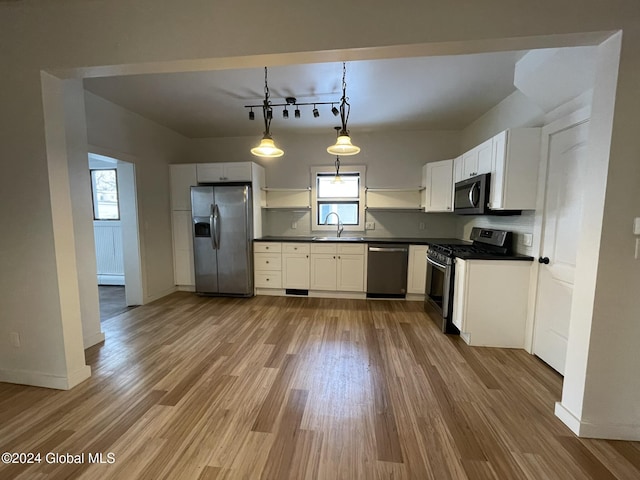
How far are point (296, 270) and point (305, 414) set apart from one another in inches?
104

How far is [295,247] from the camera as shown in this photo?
14.1ft

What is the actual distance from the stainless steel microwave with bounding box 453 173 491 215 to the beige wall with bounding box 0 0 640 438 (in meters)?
1.36

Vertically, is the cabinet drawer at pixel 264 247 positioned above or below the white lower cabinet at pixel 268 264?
above

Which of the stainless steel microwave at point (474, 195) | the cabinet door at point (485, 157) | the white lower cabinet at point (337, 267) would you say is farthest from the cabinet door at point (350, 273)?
the cabinet door at point (485, 157)

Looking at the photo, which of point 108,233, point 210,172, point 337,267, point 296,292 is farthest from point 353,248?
point 108,233

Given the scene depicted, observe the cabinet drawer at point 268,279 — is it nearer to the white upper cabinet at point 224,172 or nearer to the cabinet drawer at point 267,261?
the cabinet drawer at point 267,261

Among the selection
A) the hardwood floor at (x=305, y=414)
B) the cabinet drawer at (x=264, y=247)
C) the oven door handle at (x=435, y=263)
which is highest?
the cabinet drawer at (x=264, y=247)

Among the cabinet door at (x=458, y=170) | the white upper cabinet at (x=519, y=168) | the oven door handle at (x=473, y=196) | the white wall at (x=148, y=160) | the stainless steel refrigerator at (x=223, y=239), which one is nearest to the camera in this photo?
the white upper cabinet at (x=519, y=168)

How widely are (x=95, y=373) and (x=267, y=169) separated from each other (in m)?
3.68

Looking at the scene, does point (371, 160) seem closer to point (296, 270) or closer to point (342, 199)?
point (342, 199)

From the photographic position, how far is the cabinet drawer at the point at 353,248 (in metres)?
4.16

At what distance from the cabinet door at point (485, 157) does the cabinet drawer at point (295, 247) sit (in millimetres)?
2539

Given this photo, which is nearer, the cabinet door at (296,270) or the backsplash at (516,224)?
the backsplash at (516,224)

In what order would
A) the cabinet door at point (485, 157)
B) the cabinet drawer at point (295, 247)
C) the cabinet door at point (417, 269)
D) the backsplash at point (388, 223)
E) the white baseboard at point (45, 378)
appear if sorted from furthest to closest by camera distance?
the backsplash at point (388, 223)
the cabinet drawer at point (295, 247)
the cabinet door at point (417, 269)
the cabinet door at point (485, 157)
the white baseboard at point (45, 378)
